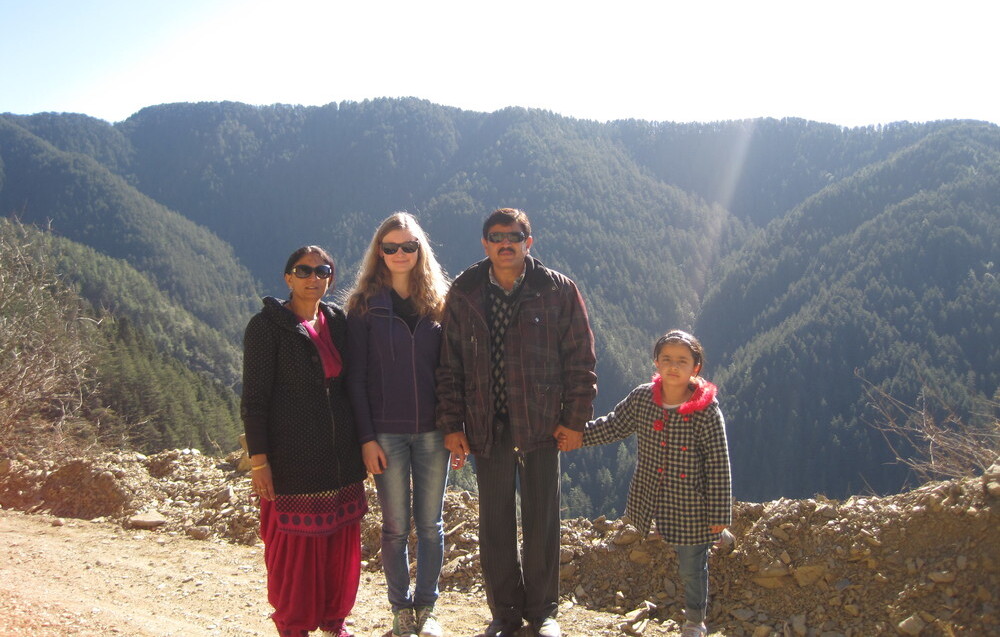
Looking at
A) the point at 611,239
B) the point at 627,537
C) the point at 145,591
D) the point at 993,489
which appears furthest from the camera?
the point at 611,239

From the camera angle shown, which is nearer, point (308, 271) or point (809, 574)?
point (308, 271)

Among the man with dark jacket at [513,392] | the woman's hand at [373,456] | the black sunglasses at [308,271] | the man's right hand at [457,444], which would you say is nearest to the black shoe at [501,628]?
the man with dark jacket at [513,392]

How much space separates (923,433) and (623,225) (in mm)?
109963

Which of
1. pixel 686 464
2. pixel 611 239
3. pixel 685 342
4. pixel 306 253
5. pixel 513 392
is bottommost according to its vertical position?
pixel 686 464

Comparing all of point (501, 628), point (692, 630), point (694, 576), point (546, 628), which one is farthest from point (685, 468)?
point (501, 628)

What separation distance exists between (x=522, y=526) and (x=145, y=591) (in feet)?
8.50

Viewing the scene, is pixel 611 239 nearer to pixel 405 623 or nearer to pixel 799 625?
pixel 799 625

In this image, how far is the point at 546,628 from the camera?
3.05m

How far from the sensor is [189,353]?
202 ft

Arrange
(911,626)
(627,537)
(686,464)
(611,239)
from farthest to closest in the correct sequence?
(611,239)
(627,537)
(911,626)
(686,464)

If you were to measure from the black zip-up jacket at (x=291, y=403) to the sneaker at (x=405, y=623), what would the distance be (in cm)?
70

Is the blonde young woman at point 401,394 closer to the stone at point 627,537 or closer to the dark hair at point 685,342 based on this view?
the dark hair at point 685,342

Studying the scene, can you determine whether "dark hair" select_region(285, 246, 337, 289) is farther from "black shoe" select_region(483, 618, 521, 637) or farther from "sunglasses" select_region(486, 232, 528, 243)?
"black shoe" select_region(483, 618, 521, 637)

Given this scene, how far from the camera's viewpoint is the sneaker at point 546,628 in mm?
3035
